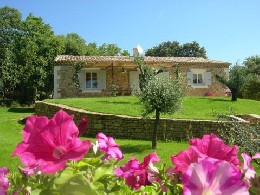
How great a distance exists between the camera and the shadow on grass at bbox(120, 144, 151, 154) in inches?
417

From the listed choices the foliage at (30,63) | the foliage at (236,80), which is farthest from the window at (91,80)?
the foliage at (236,80)

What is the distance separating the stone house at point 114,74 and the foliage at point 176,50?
131 feet

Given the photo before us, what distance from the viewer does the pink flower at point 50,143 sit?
79 centimetres

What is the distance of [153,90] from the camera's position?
37.3ft

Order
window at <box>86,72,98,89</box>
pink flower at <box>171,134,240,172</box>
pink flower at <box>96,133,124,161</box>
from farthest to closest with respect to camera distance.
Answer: window at <box>86,72,98,89</box> → pink flower at <box>96,133,124,161</box> → pink flower at <box>171,134,240,172</box>

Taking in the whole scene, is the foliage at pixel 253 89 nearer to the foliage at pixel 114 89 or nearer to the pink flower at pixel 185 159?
the foliage at pixel 114 89

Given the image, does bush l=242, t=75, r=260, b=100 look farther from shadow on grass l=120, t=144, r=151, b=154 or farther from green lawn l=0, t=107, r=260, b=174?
shadow on grass l=120, t=144, r=151, b=154

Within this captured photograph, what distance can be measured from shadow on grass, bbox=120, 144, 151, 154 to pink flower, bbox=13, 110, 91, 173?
9598mm

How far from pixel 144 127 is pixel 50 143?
12626 millimetres

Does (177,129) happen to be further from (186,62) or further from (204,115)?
(186,62)

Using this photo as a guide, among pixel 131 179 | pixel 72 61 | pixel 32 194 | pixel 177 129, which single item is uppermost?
pixel 72 61

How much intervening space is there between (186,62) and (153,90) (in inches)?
656

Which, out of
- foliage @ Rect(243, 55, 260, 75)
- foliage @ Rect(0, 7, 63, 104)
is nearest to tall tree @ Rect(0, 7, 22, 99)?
foliage @ Rect(0, 7, 63, 104)

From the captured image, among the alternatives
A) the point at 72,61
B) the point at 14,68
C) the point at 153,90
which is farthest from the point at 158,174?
the point at 14,68
